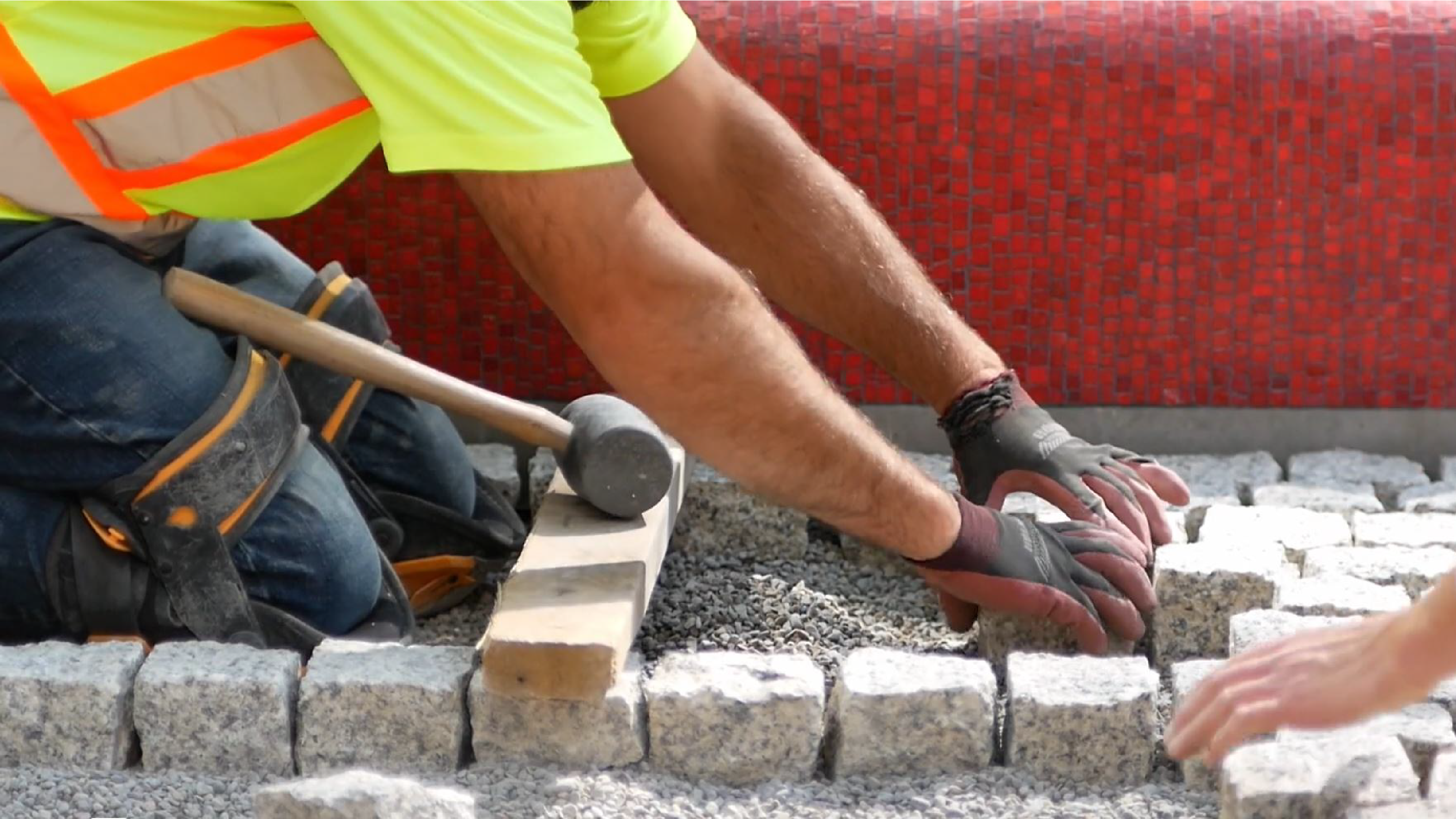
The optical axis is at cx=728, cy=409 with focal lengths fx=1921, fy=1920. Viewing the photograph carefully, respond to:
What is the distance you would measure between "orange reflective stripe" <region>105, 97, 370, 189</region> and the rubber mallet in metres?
0.24

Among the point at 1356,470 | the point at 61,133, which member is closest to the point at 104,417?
the point at 61,133

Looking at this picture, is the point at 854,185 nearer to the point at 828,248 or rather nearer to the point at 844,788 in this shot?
the point at 828,248

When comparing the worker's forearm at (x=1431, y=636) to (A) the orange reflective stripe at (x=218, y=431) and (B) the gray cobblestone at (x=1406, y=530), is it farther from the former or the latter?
(A) the orange reflective stripe at (x=218, y=431)

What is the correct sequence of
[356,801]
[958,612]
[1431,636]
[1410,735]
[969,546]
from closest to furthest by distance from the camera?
[1431,636], [356,801], [1410,735], [969,546], [958,612]

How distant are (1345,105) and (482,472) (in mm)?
1977

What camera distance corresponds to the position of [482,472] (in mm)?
4066

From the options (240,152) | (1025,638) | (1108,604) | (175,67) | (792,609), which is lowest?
(792,609)

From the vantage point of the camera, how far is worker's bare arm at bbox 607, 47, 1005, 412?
3545mm

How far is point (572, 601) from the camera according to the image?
299cm

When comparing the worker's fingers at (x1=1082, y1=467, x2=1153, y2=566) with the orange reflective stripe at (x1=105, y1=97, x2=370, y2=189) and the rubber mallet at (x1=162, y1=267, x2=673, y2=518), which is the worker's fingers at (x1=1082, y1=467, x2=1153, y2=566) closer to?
the rubber mallet at (x1=162, y1=267, x2=673, y2=518)

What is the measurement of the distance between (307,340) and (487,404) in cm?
33

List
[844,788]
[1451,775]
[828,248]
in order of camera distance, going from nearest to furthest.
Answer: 1. [1451,775]
2. [844,788]
3. [828,248]

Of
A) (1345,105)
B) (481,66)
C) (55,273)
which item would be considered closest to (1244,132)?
(1345,105)

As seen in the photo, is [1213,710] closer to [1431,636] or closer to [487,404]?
[1431,636]
